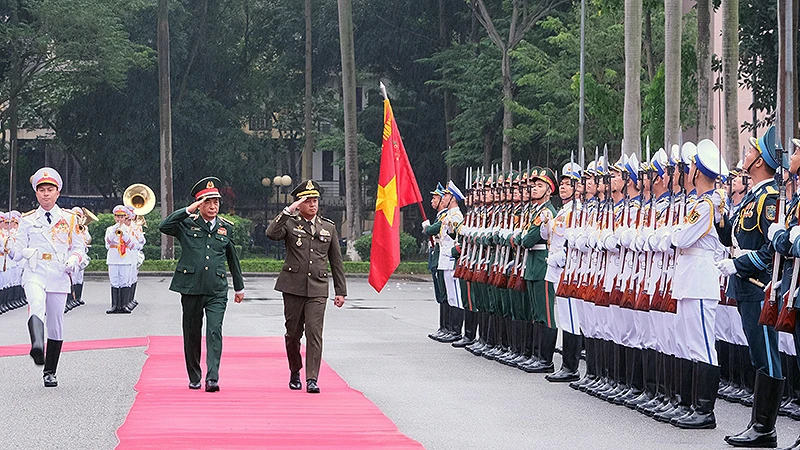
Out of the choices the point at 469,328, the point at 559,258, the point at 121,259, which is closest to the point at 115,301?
the point at 121,259

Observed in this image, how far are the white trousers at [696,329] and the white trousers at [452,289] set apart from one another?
25.6 feet

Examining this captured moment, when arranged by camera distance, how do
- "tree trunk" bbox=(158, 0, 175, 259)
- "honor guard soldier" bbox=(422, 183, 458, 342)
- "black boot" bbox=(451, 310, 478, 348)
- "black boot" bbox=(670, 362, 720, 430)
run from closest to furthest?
"black boot" bbox=(670, 362, 720, 430)
"black boot" bbox=(451, 310, 478, 348)
"honor guard soldier" bbox=(422, 183, 458, 342)
"tree trunk" bbox=(158, 0, 175, 259)

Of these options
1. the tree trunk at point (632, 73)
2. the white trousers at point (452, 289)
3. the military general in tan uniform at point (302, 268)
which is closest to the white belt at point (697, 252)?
the military general in tan uniform at point (302, 268)

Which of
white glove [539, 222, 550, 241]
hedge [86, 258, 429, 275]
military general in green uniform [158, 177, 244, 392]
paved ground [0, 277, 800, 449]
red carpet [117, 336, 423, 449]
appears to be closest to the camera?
red carpet [117, 336, 423, 449]

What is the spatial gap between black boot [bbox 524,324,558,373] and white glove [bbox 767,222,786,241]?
5.59 m

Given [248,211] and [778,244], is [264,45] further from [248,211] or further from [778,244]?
[778,244]

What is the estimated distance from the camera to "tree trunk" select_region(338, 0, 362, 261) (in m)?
49.3

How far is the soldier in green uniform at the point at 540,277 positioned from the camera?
15.5m

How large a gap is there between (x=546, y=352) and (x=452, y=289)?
4021mm

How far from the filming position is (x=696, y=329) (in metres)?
11.5

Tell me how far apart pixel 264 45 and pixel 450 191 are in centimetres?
4916

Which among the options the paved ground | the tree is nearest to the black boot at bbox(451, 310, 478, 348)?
the paved ground

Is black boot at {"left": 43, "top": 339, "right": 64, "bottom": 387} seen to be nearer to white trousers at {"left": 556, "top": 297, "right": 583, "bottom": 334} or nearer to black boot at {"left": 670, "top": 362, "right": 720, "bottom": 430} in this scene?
white trousers at {"left": 556, "top": 297, "right": 583, "bottom": 334}

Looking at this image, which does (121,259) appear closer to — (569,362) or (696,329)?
(569,362)
